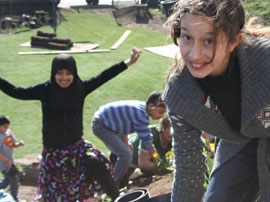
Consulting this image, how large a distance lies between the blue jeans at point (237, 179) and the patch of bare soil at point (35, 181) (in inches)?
89.5

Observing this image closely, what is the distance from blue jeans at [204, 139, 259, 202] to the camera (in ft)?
6.89

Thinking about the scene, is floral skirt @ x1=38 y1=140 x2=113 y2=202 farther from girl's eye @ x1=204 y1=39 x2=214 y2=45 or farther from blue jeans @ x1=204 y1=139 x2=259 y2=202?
girl's eye @ x1=204 y1=39 x2=214 y2=45

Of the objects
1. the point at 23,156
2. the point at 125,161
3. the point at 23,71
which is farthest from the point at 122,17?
the point at 125,161

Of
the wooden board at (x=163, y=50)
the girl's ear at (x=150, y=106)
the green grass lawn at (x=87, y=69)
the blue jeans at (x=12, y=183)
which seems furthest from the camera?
the wooden board at (x=163, y=50)

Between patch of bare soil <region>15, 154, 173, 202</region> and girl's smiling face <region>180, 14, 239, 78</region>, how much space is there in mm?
2631

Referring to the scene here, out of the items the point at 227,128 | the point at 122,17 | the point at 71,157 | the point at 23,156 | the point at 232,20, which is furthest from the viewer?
the point at 122,17

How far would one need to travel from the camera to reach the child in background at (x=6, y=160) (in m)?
6.12

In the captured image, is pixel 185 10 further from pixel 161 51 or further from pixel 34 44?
pixel 34 44

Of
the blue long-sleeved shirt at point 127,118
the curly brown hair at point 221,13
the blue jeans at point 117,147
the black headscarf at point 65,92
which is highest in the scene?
the curly brown hair at point 221,13

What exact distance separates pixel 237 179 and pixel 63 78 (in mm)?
2760

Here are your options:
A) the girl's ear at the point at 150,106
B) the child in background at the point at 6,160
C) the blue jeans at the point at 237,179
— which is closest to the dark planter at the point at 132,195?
the blue jeans at the point at 237,179

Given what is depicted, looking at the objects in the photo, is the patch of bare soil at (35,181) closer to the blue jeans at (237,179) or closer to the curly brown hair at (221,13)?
the blue jeans at (237,179)

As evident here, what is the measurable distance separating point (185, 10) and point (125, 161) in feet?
12.4

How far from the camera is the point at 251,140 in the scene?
2.19 metres
